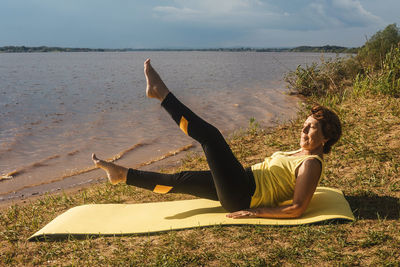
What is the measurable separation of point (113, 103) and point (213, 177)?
44.2 feet

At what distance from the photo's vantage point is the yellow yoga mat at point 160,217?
3.47 m

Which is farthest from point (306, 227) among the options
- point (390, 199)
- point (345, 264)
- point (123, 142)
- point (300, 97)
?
point (300, 97)

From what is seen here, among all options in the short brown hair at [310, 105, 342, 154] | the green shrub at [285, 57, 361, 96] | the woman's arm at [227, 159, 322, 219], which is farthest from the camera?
the green shrub at [285, 57, 361, 96]

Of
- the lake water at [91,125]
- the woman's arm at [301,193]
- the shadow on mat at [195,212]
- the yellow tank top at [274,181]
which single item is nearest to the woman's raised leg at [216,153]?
the yellow tank top at [274,181]

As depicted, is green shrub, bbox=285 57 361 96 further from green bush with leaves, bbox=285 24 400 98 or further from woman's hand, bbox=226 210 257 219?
woman's hand, bbox=226 210 257 219

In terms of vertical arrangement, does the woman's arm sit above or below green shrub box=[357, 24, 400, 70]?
below

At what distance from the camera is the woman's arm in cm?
316

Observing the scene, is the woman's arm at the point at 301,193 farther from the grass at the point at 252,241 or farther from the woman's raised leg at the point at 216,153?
the woman's raised leg at the point at 216,153

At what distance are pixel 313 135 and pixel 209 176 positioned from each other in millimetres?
1139

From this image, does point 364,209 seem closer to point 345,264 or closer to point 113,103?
point 345,264

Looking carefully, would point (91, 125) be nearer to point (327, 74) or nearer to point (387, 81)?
point (327, 74)

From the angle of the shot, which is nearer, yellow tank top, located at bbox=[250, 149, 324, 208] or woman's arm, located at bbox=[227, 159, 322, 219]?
woman's arm, located at bbox=[227, 159, 322, 219]

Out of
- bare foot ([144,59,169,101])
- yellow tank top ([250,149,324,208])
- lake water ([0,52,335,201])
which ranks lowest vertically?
lake water ([0,52,335,201])

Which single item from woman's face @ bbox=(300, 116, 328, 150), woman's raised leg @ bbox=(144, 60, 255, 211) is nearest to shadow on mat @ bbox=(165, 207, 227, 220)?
woman's raised leg @ bbox=(144, 60, 255, 211)
